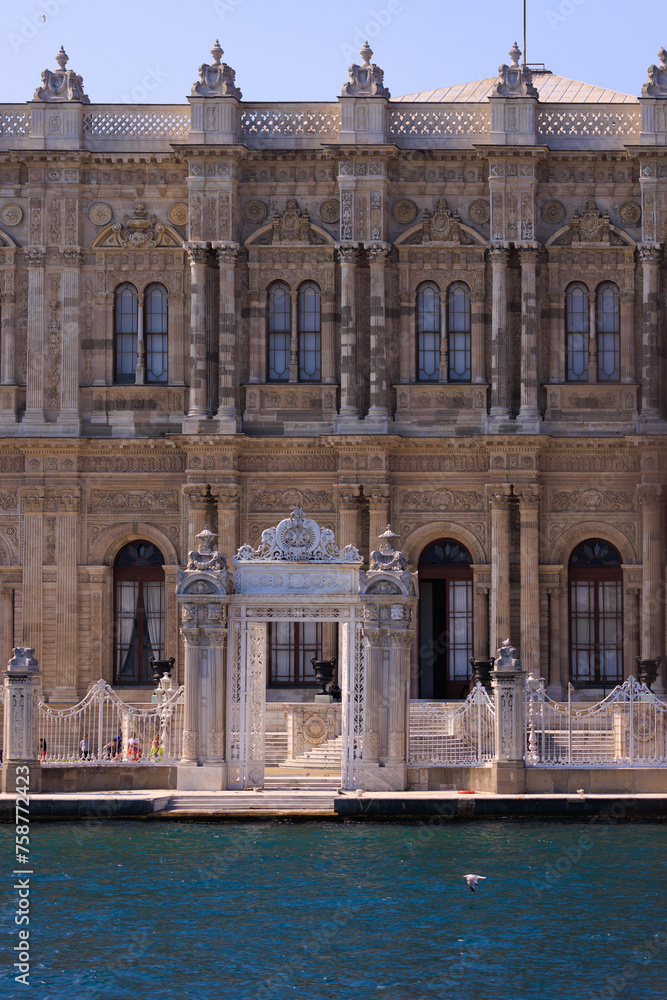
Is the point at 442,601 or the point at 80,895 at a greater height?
the point at 442,601

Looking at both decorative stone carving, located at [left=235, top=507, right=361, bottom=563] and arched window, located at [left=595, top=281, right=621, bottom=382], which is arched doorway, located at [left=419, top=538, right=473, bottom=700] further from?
decorative stone carving, located at [left=235, top=507, right=361, bottom=563]

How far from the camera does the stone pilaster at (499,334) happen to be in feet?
112

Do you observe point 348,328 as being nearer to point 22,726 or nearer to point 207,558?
point 207,558

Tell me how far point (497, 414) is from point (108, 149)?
9.34m

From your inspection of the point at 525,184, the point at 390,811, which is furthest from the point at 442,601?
the point at 390,811

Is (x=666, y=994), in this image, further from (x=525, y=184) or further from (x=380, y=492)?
(x=525, y=184)

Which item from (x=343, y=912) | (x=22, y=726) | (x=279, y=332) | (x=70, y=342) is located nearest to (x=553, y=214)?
(x=279, y=332)

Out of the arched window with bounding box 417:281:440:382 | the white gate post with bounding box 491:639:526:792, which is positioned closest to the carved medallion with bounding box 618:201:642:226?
the arched window with bounding box 417:281:440:382

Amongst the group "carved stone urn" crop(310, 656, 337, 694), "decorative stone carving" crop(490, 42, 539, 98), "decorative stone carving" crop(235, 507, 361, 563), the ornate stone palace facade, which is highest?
"decorative stone carving" crop(490, 42, 539, 98)

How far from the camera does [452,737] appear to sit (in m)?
26.8

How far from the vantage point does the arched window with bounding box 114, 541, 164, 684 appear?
34.8m

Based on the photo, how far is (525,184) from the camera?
1355 inches

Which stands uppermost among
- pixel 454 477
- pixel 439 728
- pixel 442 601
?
pixel 454 477

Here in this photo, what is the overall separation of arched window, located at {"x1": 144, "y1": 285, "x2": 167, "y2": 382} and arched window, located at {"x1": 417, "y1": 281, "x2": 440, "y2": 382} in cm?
505
